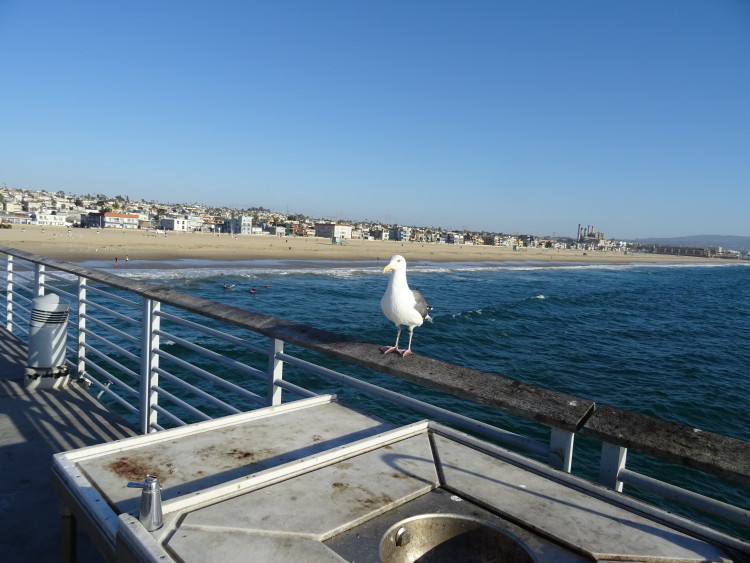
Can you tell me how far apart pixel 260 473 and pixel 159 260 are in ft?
125

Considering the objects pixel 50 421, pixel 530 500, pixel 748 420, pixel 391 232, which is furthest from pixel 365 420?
pixel 391 232

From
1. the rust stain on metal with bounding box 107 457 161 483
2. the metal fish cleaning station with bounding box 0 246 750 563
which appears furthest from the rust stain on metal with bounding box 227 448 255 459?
the rust stain on metal with bounding box 107 457 161 483

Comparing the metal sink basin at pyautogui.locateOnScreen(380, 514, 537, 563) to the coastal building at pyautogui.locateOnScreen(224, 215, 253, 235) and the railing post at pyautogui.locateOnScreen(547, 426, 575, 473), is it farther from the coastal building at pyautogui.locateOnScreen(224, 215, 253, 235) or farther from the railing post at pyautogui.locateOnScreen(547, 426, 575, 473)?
the coastal building at pyautogui.locateOnScreen(224, 215, 253, 235)

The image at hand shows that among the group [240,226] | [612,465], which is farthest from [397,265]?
[240,226]

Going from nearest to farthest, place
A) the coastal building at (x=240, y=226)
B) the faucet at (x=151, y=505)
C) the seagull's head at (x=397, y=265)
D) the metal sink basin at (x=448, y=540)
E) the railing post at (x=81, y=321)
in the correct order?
the faucet at (x=151, y=505) → the metal sink basin at (x=448, y=540) → the seagull's head at (x=397, y=265) → the railing post at (x=81, y=321) → the coastal building at (x=240, y=226)

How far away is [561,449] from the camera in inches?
73.7

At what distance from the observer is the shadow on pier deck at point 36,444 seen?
7.76ft

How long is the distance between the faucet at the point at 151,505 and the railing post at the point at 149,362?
240 centimetres

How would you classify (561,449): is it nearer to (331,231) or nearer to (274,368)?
(274,368)

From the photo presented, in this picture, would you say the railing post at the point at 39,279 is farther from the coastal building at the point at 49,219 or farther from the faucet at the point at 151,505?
the coastal building at the point at 49,219

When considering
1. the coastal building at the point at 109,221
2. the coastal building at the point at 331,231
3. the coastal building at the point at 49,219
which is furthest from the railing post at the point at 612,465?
the coastal building at the point at 331,231

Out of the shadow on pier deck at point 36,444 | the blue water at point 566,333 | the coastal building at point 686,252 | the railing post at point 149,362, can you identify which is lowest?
the blue water at point 566,333

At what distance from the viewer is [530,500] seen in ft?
5.34

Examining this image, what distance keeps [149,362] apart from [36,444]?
2.85 ft
